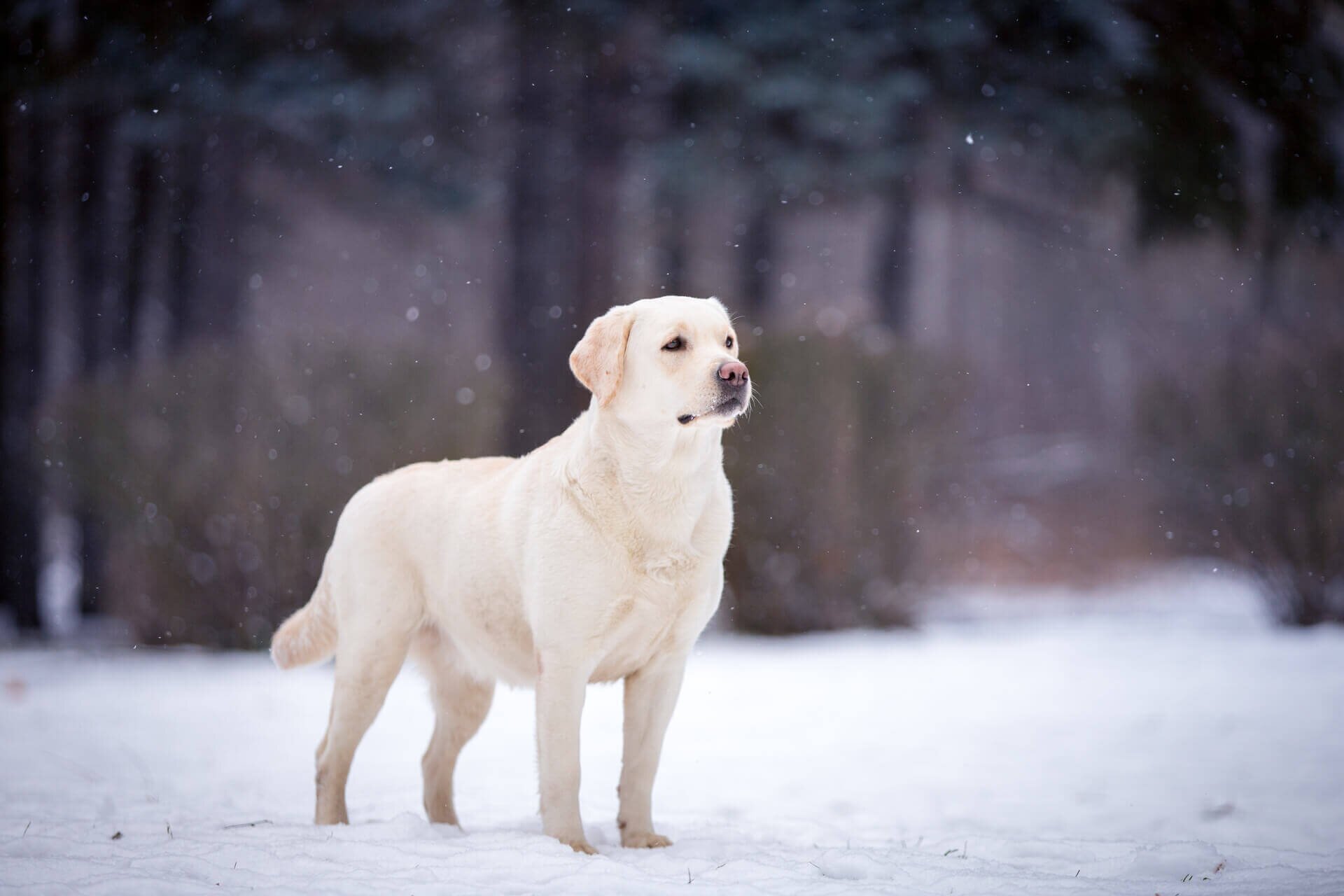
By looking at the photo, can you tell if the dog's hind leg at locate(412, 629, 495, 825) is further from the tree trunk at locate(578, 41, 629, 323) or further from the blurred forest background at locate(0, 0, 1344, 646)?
the tree trunk at locate(578, 41, 629, 323)

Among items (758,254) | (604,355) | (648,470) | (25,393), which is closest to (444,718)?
(648,470)

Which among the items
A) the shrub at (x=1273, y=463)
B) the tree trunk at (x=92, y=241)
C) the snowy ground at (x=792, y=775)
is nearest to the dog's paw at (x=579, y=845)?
the snowy ground at (x=792, y=775)

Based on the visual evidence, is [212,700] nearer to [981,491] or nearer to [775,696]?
[775,696]

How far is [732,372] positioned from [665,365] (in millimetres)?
233

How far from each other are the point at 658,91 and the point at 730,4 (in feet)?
4.16

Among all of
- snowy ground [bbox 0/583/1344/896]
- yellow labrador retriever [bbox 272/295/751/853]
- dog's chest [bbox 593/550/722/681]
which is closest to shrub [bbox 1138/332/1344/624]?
snowy ground [bbox 0/583/1344/896]

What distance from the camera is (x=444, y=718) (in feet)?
14.2

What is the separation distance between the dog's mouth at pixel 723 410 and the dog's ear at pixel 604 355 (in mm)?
277

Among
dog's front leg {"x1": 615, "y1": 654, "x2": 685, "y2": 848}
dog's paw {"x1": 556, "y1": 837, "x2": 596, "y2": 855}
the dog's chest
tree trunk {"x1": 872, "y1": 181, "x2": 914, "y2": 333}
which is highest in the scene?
tree trunk {"x1": 872, "y1": 181, "x2": 914, "y2": 333}

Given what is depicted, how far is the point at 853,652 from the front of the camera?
9.00 m

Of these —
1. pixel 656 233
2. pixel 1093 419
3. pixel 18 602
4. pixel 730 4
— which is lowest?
pixel 18 602

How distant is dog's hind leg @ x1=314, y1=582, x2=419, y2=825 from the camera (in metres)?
4.02

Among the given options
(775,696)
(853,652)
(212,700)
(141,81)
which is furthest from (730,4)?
(212,700)

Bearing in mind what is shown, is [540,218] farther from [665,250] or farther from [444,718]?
[444,718]
